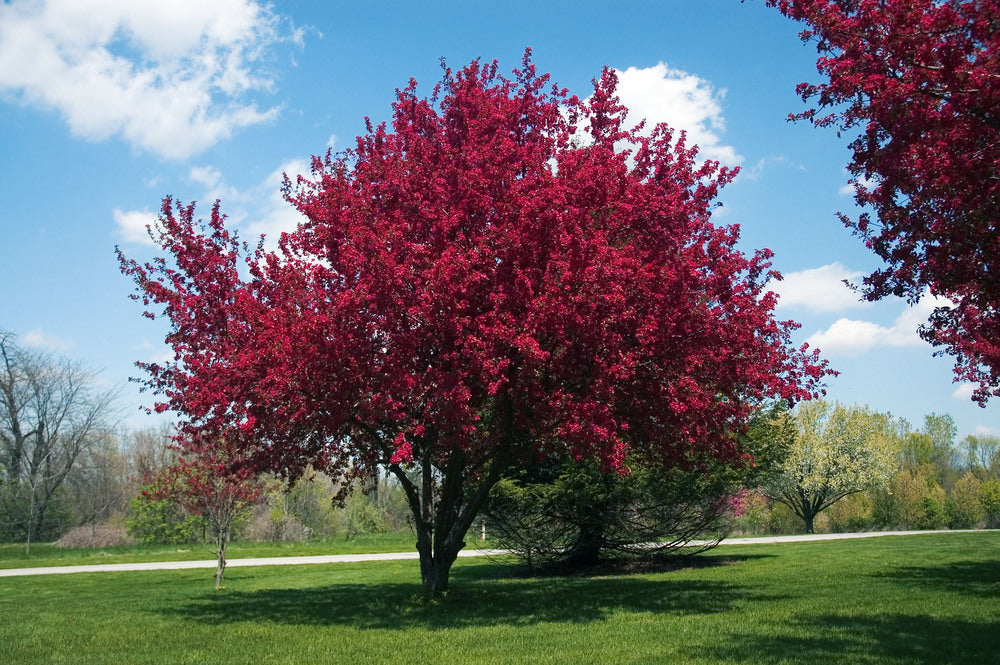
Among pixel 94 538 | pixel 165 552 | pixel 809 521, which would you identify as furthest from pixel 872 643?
pixel 809 521

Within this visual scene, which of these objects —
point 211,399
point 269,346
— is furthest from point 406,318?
point 211,399

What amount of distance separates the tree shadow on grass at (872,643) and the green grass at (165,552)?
23.9 m

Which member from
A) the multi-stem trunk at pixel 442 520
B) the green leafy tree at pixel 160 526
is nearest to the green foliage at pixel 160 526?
the green leafy tree at pixel 160 526

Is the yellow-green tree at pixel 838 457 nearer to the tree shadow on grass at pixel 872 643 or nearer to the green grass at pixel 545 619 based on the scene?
the green grass at pixel 545 619

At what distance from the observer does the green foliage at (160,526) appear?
39062mm

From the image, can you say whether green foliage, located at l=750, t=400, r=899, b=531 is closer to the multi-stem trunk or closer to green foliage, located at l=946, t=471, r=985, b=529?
green foliage, located at l=946, t=471, r=985, b=529

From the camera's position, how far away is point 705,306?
11617mm

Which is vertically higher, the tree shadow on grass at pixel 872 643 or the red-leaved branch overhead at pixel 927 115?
the red-leaved branch overhead at pixel 927 115

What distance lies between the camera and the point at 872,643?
8.49 meters

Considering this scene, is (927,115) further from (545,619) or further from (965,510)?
(965,510)

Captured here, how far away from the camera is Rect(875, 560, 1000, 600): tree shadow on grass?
43.8 feet

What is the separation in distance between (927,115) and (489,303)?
5991 millimetres

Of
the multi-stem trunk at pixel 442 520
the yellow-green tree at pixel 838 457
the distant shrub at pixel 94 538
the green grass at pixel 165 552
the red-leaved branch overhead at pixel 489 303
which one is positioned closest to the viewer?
the red-leaved branch overhead at pixel 489 303

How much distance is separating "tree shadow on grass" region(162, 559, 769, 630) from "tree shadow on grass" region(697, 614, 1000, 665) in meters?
2.49
